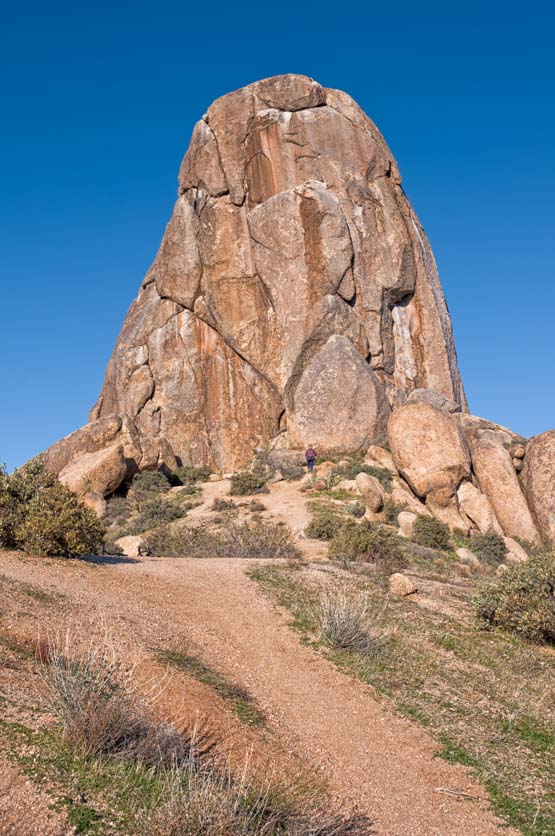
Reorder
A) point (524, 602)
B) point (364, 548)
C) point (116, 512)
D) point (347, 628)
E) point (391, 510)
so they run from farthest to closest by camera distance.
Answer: point (116, 512)
point (391, 510)
point (364, 548)
point (524, 602)
point (347, 628)

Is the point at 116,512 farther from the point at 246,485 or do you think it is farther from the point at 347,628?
the point at 347,628

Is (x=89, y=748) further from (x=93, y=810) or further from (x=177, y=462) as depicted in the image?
(x=177, y=462)

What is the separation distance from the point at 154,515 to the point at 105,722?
22506 mm

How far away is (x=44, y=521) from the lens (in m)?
13.4

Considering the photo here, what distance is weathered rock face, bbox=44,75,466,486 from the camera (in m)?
36.3

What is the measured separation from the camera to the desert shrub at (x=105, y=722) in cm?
524

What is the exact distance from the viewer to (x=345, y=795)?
612 centimetres

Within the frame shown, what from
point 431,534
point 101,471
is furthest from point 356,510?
point 101,471

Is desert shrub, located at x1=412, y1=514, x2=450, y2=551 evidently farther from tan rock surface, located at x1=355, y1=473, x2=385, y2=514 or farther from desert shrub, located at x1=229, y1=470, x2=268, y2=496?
desert shrub, located at x1=229, y1=470, x2=268, y2=496

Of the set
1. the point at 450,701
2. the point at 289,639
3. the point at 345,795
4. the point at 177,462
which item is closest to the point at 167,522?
the point at 177,462

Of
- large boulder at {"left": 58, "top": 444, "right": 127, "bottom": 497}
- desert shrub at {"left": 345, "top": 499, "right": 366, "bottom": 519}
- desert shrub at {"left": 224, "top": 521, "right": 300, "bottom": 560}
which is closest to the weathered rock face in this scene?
large boulder at {"left": 58, "top": 444, "right": 127, "bottom": 497}

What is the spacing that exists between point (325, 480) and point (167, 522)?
262 inches

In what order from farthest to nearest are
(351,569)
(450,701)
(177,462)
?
(177,462), (351,569), (450,701)

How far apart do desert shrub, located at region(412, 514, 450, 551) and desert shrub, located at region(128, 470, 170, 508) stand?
12.0 m
